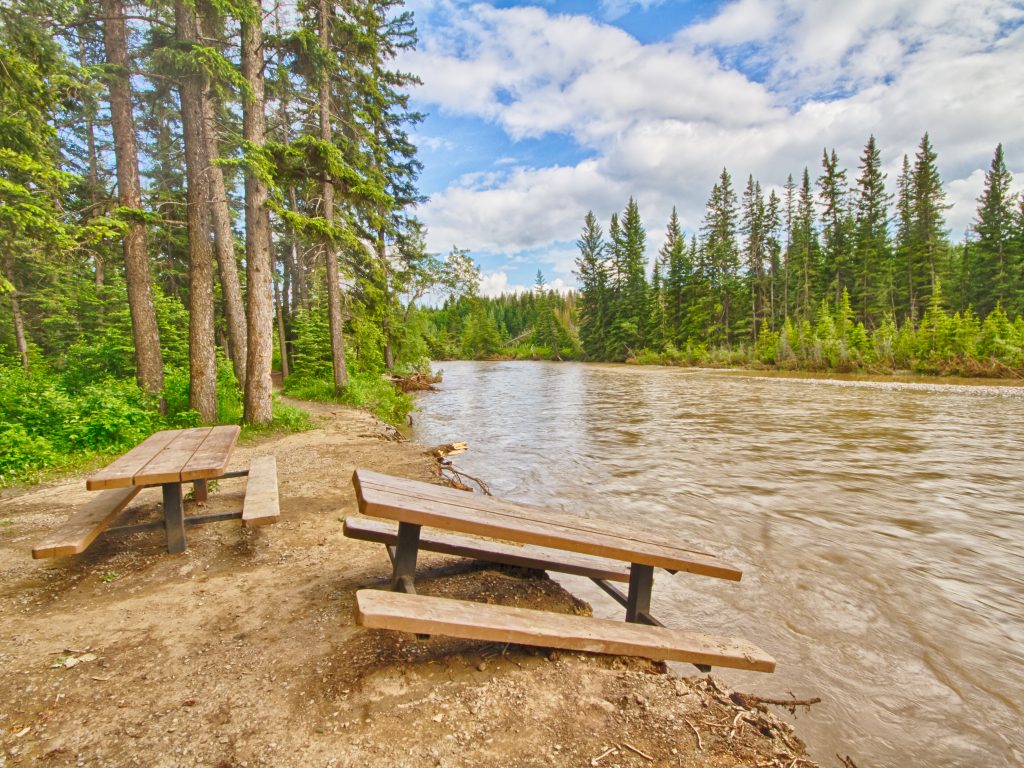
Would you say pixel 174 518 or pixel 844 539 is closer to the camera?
pixel 174 518

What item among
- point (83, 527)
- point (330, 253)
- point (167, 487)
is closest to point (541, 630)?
point (83, 527)

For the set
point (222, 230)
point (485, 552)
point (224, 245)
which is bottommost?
point (485, 552)

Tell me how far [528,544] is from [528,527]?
0.27m

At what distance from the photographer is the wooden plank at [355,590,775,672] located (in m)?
1.90

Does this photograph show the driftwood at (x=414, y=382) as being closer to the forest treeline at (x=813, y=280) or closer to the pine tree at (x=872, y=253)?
the forest treeline at (x=813, y=280)

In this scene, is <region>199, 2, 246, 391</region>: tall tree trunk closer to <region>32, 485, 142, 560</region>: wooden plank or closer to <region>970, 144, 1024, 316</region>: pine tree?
<region>32, 485, 142, 560</region>: wooden plank

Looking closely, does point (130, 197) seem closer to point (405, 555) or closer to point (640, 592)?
point (405, 555)

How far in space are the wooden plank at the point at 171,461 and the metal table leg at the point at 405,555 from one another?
6.01 feet

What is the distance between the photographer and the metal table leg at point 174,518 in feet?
12.2

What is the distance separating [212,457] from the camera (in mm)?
3652

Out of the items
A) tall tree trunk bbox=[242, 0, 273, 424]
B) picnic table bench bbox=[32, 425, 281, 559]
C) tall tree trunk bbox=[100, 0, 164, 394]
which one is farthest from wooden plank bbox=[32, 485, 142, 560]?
tall tree trunk bbox=[100, 0, 164, 394]

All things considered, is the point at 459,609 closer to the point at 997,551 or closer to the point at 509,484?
the point at 509,484

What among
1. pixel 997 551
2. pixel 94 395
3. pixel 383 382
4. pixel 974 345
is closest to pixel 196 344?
pixel 94 395

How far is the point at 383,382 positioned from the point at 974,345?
85.9 feet
